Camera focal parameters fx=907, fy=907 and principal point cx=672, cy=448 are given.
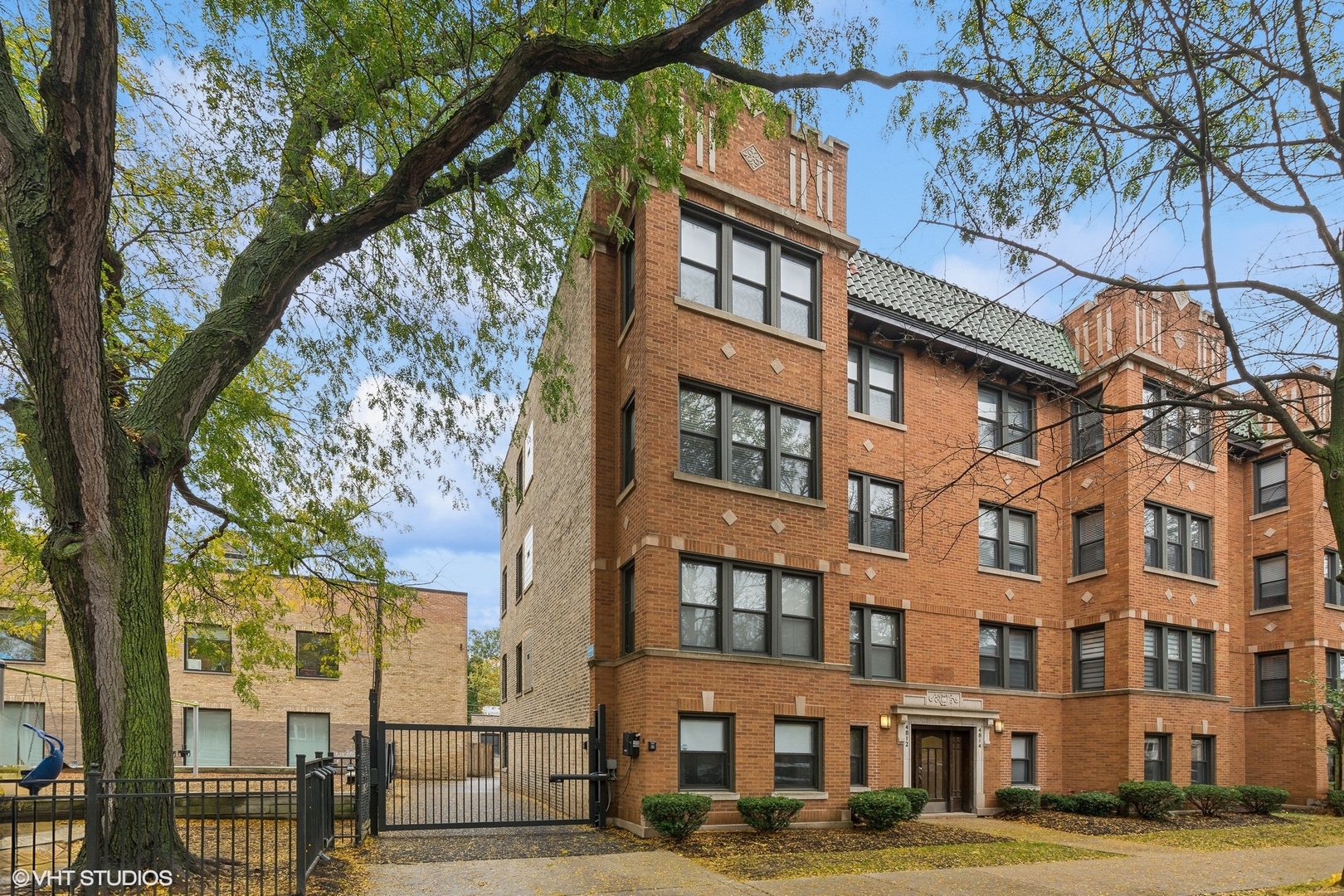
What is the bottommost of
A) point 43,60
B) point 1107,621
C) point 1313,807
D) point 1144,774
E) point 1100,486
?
point 1313,807

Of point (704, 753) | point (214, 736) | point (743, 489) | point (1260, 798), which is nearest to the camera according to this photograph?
point (704, 753)

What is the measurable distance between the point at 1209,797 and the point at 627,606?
14.3m

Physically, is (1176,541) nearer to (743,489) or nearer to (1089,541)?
(1089,541)

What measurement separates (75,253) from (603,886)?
8136mm

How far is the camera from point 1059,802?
19.3 m

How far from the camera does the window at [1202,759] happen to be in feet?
70.4

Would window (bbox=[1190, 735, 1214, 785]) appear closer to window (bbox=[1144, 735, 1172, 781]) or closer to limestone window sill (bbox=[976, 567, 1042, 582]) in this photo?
window (bbox=[1144, 735, 1172, 781])

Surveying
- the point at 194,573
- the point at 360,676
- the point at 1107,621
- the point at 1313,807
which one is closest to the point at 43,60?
the point at 194,573

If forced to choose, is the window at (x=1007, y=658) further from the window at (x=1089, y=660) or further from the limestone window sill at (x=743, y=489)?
the limestone window sill at (x=743, y=489)

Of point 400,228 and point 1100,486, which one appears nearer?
point 400,228

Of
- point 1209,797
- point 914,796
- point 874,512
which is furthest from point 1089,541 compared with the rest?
point 914,796

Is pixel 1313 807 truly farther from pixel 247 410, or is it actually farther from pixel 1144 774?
pixel 247 410

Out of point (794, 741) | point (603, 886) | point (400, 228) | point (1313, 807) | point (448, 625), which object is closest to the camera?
point (603, 886)

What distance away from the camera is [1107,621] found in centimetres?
2056
